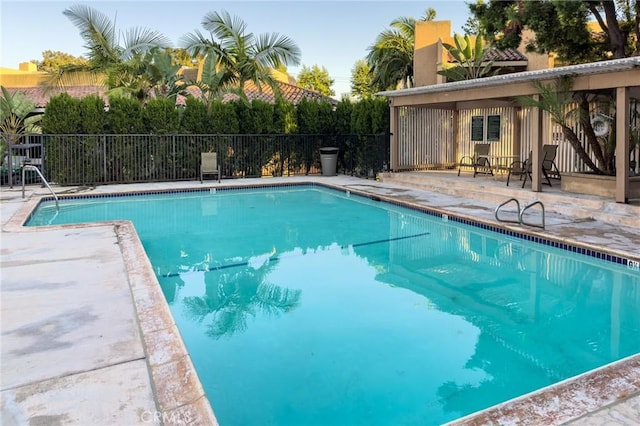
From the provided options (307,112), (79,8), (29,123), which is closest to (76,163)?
(29,123)

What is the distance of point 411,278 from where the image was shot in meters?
6.56

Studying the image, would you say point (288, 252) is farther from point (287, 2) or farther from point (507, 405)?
point (287, 2)

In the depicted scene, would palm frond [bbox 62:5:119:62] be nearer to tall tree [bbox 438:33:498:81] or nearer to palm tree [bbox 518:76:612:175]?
tall tree [bbox 438:33:498:81]

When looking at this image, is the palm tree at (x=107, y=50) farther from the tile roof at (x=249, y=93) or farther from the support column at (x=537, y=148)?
the support column at (x=537, y=148)

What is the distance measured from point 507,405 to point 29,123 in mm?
16443

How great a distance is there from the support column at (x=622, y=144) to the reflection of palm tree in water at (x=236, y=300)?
6.36m

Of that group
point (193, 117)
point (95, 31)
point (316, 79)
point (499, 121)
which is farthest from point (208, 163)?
point (316, 79)

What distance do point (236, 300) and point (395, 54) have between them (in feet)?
74.7

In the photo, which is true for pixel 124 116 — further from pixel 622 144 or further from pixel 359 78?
pixel 359 78

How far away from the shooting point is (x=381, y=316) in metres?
5.15

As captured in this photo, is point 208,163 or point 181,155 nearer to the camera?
point 208,163

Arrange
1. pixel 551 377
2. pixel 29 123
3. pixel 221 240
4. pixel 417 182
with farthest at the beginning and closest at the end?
pixel 29 123 → pixel 417 182 → pixel 221 240 → pixel 551 377

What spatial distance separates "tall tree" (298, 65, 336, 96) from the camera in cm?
4950

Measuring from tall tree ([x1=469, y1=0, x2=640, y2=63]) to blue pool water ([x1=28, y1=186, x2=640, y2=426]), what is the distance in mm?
6211
